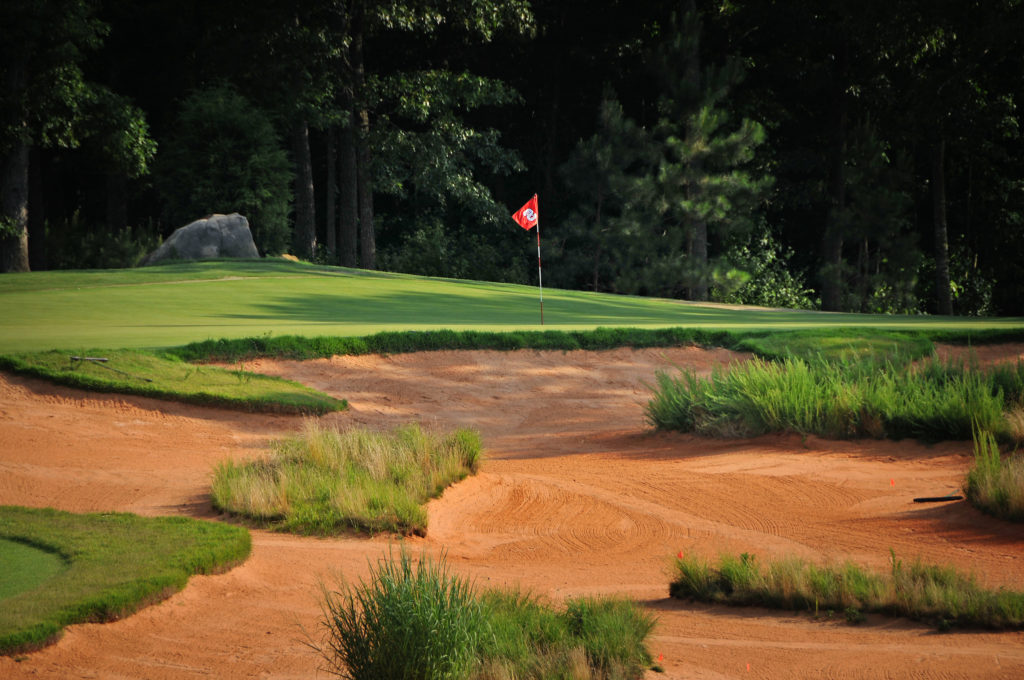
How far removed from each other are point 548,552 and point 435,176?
28030mm

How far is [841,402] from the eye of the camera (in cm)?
1095

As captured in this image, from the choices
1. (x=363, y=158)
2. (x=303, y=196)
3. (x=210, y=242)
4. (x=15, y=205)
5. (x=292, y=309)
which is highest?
(x=363, y=158)

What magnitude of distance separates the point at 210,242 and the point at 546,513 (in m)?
20.8

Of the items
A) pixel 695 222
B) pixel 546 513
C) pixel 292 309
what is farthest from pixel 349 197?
pixel 546 513

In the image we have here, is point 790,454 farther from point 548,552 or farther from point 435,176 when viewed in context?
point 435,176

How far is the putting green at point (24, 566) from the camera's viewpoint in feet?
18.8

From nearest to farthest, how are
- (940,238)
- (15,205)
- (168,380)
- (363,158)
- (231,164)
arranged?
(168,380)
(15,205)
(231,164)
(363,158)
(940,238)

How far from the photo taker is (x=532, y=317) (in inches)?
778

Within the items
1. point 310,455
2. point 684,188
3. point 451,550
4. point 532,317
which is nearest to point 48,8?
point 532,317

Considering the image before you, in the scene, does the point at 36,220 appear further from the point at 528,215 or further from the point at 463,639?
the point at 463,639

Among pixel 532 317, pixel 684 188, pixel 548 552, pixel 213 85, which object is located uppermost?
pixel 213 85

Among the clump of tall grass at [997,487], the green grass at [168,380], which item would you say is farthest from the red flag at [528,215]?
the clump of tall grass at [997,487]

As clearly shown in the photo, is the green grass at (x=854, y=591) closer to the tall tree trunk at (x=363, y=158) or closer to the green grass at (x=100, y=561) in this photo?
the green grass at (x=100, y=561)

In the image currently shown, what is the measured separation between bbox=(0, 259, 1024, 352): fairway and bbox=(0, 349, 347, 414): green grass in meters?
0.98
